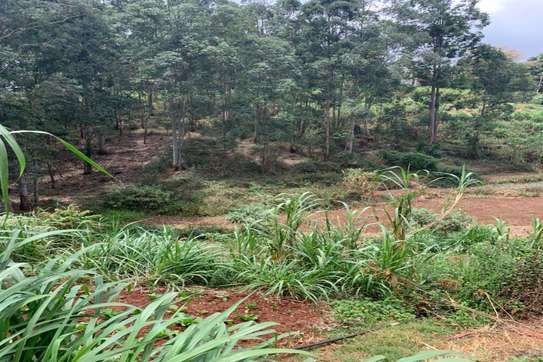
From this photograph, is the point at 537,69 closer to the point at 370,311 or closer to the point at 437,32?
the point at 437,32

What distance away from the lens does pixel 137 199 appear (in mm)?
10875

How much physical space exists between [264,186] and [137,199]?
4383 millimetres

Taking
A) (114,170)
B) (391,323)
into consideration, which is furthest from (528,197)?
(114,170)

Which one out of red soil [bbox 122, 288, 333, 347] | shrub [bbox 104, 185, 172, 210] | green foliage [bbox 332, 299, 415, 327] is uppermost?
red soil [bbox 122, 288, 333, 347]

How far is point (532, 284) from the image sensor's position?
2.86m

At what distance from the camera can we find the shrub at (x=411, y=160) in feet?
54.5

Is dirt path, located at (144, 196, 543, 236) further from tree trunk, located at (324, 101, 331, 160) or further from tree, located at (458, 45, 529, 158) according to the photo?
tree, located at (458, 45, 529, 158)

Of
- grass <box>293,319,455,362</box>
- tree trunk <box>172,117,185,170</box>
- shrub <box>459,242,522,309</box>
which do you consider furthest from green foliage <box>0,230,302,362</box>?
tree trunk <box>172,117,185,170</box>

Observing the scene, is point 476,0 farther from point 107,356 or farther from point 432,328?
point 107,356

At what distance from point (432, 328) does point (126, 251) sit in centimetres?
223

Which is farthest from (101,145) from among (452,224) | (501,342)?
(501,342)

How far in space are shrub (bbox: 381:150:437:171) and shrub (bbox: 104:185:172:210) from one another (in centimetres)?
971

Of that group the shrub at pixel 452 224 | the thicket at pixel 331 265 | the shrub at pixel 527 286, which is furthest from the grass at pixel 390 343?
the shrub at pixel 452 224

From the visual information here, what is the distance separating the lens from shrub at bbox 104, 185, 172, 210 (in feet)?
35.6
